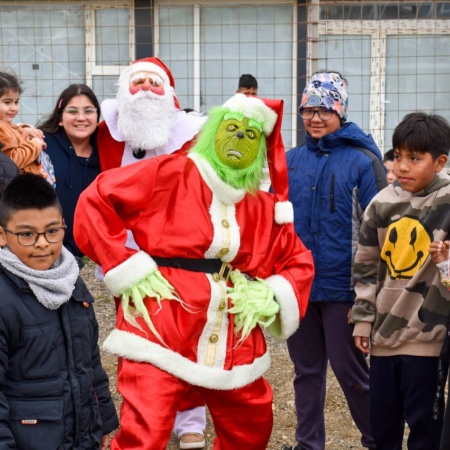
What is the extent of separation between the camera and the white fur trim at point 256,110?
3.39 meters

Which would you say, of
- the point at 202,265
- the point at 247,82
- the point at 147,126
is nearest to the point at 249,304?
the point at 202,265

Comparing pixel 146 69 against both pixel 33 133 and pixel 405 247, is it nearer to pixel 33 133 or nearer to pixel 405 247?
pixel 33 133

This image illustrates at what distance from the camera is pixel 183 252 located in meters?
3.25

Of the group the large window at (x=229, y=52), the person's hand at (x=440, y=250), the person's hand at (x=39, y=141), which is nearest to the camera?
the person's hand at (x=440, y=250)

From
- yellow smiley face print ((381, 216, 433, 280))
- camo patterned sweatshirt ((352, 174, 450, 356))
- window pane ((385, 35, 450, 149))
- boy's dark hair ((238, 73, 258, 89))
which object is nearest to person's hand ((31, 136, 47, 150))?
camo patterned sweatshirt ((352, 174, 450, 356))

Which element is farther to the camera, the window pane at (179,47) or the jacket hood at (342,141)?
the window pane at (179,47)

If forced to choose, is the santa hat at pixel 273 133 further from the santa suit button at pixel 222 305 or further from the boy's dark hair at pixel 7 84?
the boy's dark hair at pixel 7 84

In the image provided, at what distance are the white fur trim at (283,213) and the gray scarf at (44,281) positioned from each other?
961 mm

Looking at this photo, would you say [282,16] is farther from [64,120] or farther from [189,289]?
[189,289]

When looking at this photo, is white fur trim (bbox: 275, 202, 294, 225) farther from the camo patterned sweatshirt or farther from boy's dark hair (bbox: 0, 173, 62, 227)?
boy's dark hair (bbox: 0, 173, 62, 227)

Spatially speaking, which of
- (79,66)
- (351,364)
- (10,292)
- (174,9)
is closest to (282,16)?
(174,9)

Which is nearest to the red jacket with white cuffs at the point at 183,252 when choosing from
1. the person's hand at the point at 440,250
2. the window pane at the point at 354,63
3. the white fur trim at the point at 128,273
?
the white fur trim at the point at 128,273

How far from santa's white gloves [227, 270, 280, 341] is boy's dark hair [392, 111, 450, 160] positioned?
2.57 ft

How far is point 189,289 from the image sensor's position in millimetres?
3232
